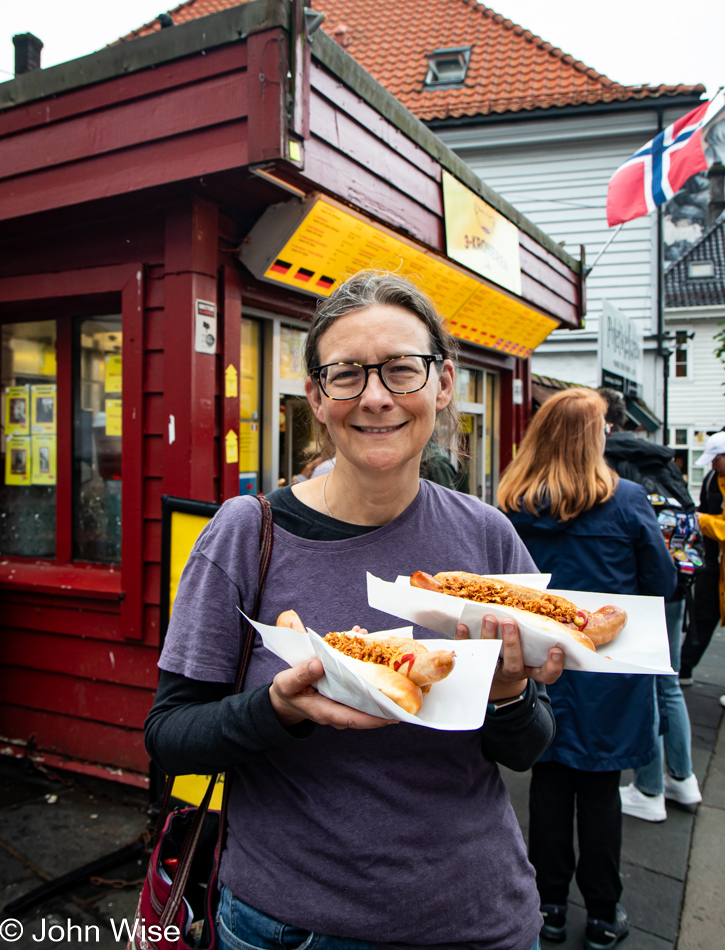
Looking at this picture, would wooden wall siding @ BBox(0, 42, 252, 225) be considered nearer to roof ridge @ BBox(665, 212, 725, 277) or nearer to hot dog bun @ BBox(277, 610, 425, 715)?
hot dog bun @ BBox(277, 610, 425, 715)

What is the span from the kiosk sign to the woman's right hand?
25.5 feet

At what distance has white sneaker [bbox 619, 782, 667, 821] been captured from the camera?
369cm

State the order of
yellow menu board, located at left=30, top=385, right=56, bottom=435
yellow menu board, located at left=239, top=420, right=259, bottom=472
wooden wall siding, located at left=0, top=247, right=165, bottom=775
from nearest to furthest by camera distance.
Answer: wooden wall siding, located at left=0, top=247, right=165, bottom=775 → yellow menu board, located at left=239, top=420, right=259, bottom=472 → yellow menu board, located at left=30, top=385, right=56, bottom=435

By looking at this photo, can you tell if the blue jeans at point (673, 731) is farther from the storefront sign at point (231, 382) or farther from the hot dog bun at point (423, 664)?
the hot dog bun at point (423, 664)

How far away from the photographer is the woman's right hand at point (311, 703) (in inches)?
39.8

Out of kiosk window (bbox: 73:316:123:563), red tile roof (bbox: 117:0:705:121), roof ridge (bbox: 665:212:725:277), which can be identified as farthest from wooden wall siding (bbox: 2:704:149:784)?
roof ridge (bbox: 665:212:725:277)

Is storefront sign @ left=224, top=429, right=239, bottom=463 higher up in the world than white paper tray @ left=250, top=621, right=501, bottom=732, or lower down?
higher up

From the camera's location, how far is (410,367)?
1.40 meters

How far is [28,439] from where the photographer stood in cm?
434

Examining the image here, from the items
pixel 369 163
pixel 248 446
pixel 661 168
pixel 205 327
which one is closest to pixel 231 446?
pixel 248 446

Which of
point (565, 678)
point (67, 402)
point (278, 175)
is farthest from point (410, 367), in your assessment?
point (67, 402)

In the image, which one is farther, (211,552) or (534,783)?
(534,783)

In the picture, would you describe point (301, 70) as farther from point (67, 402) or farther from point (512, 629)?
point (512, 629)

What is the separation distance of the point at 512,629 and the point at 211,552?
2.05 feet
